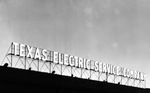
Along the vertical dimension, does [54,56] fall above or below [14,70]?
above

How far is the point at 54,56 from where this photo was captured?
2259 inches

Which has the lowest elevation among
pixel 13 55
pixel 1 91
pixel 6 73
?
pixel 1 91

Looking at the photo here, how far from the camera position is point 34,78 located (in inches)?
1727

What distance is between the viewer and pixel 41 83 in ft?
147

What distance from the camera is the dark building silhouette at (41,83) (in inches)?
1602

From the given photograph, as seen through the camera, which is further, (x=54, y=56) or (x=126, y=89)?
(x=126, y=89)

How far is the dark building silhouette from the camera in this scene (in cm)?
4069

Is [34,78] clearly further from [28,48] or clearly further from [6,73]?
[28,48]

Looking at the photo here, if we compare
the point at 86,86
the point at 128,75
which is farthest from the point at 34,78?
the point at 128,75

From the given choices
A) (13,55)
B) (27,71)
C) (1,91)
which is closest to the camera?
(1,91)

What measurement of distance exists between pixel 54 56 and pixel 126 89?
678 inches

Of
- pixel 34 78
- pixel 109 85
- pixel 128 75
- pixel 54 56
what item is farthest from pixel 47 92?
pixel 128 75

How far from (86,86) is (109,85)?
7.06m

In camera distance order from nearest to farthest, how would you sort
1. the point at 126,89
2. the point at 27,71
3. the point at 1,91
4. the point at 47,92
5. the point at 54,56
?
the point at 1,91
the point at 27,71
the point at 47,92
the point at 54,56
the point at 126,89
